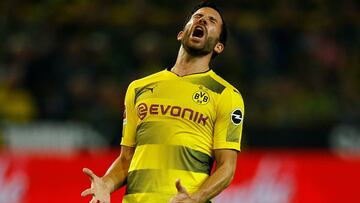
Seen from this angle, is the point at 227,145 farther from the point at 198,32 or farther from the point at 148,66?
the point at 148,66

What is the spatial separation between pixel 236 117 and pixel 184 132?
0.97 feet

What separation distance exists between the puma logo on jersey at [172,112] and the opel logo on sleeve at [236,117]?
142 mm

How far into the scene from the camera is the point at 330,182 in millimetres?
10391

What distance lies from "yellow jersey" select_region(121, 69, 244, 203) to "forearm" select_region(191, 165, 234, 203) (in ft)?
0.33

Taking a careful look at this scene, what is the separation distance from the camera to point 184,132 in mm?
5078

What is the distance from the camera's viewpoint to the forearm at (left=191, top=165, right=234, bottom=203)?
4.87 meters

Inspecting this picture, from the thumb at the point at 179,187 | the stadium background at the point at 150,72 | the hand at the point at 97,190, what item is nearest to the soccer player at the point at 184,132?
the hand at the point at 97,190

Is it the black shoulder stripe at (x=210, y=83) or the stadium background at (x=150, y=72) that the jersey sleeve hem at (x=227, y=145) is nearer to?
the black shoulder stripe at (x=210, y=83)

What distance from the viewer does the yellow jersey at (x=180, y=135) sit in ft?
16.5

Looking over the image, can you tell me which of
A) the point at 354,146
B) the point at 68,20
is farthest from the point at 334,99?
the point at 68,20

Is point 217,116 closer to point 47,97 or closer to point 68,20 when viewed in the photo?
point 47,97

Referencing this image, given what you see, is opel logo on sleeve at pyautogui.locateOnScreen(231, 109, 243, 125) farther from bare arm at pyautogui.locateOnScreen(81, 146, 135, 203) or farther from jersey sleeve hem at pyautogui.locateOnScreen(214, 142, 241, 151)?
bare arm at pyautogui.locateOnScreen(81, 146, 135, 203)

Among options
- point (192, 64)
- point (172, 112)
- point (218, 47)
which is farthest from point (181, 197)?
point (218, 47)

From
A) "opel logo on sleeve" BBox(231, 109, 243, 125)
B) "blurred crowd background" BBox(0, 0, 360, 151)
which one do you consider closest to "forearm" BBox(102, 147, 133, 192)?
"opel logo on sleeve" BBox(231, 109, 243, 125)
